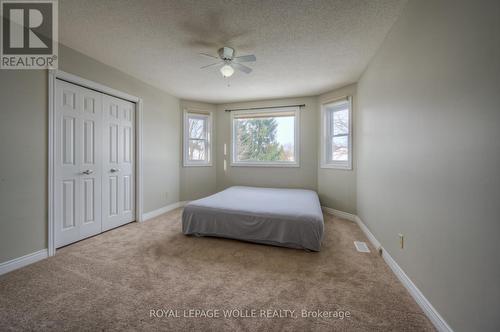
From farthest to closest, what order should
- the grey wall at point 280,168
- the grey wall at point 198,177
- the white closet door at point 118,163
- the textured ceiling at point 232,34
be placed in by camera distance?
the grey wall at point 198,177 → the grey wall at point 280,168 → the white closet door at point 118,163 → the textured ceiling at point 232,34

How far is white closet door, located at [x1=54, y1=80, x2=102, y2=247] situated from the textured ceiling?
0.66m

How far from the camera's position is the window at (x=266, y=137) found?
4.52 m

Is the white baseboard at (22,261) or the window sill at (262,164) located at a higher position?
the window sill at (262,164)

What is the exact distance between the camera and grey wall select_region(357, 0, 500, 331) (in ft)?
3.17

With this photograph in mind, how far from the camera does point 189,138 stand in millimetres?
4680

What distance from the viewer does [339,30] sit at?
209cm

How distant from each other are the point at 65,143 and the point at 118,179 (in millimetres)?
897

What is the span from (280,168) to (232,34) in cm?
296

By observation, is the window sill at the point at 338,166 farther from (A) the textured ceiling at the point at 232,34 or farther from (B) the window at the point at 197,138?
(B) the window at the point at 197,138

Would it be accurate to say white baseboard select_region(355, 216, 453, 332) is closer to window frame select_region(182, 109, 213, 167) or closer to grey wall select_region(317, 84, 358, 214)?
grey wall select_region(317, 84, 358, 214)

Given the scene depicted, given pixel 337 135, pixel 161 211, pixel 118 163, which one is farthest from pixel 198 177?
pixel 337 135

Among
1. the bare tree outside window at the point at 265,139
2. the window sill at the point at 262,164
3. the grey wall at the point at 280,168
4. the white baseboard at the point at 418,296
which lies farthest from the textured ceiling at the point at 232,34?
the white baseboard at the point at 418,296

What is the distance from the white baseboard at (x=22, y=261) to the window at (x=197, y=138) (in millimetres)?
2729

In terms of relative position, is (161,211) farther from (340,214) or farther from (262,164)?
(340,214)
